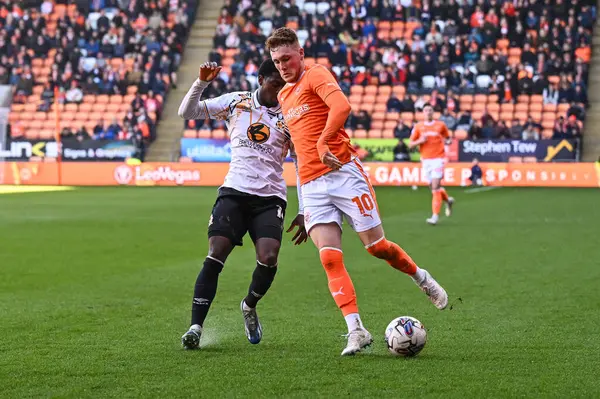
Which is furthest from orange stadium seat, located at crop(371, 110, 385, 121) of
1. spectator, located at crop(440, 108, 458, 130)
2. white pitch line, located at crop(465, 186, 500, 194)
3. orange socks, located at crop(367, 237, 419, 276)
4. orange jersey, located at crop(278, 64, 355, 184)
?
orange jersey, located at crop(278, 64, 355, 184)

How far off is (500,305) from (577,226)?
Result: 9.76 metres

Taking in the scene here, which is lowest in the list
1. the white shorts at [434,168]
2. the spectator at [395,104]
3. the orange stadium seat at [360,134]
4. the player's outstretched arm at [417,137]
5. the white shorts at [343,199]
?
the orange stadium seat at [360,134]

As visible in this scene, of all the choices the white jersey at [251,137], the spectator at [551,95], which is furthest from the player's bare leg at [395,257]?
the spectator at [551,95]

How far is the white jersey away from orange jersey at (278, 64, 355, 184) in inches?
15.8

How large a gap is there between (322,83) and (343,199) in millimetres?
790

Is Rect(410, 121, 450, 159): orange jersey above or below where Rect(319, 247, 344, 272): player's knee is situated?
below

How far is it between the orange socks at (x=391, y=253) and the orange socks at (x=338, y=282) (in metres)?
0.25

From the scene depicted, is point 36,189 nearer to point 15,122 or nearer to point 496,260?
point 15,122

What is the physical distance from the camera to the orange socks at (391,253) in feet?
22.9

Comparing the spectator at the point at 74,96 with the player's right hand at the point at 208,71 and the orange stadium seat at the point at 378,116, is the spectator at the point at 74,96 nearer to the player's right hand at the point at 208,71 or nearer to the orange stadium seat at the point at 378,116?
the orange stadium seat at the point at 378,116

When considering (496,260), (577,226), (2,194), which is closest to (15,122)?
(2,194)

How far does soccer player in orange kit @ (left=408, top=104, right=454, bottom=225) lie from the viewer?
764 inches

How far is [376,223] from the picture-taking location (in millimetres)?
6938

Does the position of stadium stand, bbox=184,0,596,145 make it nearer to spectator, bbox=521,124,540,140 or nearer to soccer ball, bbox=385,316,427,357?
spectator, bbox=521,124,540,140
